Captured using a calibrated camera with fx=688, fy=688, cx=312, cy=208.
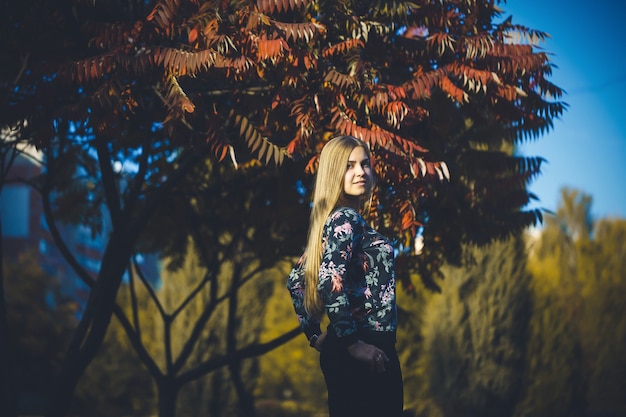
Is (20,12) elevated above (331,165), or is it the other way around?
(20,12)

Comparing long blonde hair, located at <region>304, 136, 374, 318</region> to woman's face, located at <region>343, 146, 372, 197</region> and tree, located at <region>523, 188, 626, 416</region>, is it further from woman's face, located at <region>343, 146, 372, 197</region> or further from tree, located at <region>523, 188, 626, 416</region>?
tree, located at <region>523, 188, 626, 416</region>

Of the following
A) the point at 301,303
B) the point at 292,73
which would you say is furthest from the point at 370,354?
the point at 292,73

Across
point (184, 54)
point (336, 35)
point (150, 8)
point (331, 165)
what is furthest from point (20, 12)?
point (331, 165)

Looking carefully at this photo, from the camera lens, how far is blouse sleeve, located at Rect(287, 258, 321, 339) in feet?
11.2

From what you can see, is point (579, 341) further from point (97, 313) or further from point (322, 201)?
point (322, 201)

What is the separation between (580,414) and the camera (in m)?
17.4

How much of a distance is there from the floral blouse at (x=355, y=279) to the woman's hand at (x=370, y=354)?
0.05 m

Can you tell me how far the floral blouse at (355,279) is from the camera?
2982 mm

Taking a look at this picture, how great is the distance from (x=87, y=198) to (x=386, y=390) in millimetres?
7728

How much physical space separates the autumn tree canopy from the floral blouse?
214 cm

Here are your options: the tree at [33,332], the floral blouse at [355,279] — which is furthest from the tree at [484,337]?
the floral blouse at [355,279]

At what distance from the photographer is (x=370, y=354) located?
2844mm

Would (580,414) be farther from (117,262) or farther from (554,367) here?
(117,262)

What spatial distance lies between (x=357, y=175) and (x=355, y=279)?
509mm
